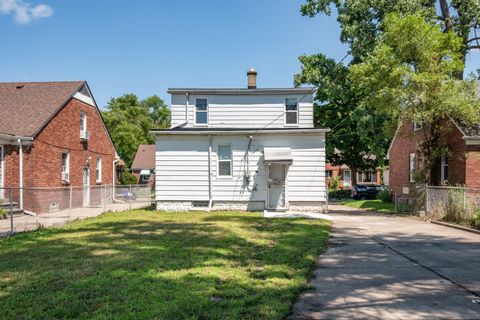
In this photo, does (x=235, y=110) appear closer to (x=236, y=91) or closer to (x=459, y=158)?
(x=236, y=91)

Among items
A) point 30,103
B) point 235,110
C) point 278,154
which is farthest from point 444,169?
point 30,103

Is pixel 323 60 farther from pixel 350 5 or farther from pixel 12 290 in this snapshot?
pixel 12 290

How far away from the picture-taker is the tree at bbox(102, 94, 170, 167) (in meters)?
52.1

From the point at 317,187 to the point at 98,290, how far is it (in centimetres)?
1407

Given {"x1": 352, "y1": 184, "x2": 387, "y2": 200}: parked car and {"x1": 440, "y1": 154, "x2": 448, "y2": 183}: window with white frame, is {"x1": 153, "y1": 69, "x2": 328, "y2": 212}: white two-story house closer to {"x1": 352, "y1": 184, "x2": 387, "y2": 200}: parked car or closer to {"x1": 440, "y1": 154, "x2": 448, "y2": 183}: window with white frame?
{"x1": 440, "y1": 154, "x2": 448, "y2": 183}: window with white frame

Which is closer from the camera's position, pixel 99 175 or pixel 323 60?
pixel 99 175

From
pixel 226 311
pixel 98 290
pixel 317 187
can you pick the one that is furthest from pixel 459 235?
pixel 98 290

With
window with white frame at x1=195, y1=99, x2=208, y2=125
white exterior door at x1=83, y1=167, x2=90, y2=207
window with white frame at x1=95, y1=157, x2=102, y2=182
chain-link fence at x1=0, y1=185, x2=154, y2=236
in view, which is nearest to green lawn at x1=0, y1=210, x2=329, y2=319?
chain-link fence at x1=0, y1=185, x2=154, y2=236

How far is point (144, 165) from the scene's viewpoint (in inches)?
1938

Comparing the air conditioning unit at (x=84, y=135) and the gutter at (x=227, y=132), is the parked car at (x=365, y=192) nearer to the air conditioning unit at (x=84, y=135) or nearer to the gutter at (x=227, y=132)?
the gutter at (x=227, y=132)

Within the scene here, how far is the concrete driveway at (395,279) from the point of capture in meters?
4.94

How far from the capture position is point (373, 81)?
58.2 feet

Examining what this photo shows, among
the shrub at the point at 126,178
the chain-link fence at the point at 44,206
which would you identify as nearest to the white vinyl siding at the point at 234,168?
the chain-link fence at the point at 44,206

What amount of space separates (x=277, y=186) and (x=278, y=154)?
5.43 feet
